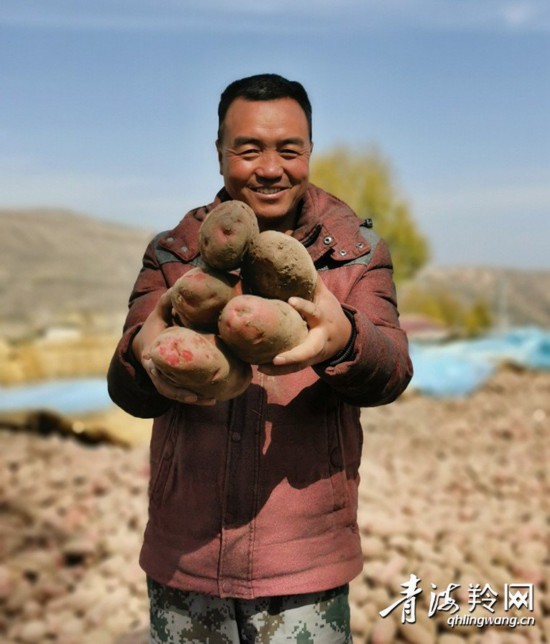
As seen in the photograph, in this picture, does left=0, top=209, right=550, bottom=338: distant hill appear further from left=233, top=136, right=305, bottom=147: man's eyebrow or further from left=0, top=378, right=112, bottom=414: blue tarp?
left=233, top=136, right=305, bottom=147: man's eyebrow

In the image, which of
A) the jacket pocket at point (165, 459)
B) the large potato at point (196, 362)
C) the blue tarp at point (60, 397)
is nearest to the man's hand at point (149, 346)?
the large potato at point (196, 362)

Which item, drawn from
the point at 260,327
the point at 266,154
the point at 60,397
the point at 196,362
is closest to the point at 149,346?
the point at 196,362

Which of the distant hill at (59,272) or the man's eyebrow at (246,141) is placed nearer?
the man's eyebrow at (246,141)

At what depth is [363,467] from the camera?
5422 mm

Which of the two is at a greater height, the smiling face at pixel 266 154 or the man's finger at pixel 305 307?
the smiling face at pixel 266 154

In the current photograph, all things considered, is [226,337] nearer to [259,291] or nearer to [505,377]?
[259,291]

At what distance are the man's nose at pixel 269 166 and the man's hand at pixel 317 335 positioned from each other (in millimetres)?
285

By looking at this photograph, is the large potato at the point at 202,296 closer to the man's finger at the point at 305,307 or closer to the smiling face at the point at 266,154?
the man's finger at the point at 305,307

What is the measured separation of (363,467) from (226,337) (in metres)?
4.07

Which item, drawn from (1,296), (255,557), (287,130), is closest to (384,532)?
(255,557)

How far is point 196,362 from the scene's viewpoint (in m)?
1.48

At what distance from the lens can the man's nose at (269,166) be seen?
175 cm

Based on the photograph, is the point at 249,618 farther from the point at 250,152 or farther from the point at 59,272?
the point at 59,272

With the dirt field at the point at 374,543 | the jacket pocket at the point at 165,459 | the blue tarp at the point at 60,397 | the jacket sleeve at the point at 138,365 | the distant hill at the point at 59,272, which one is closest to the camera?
the jacket sleeve at the point at 138,365
